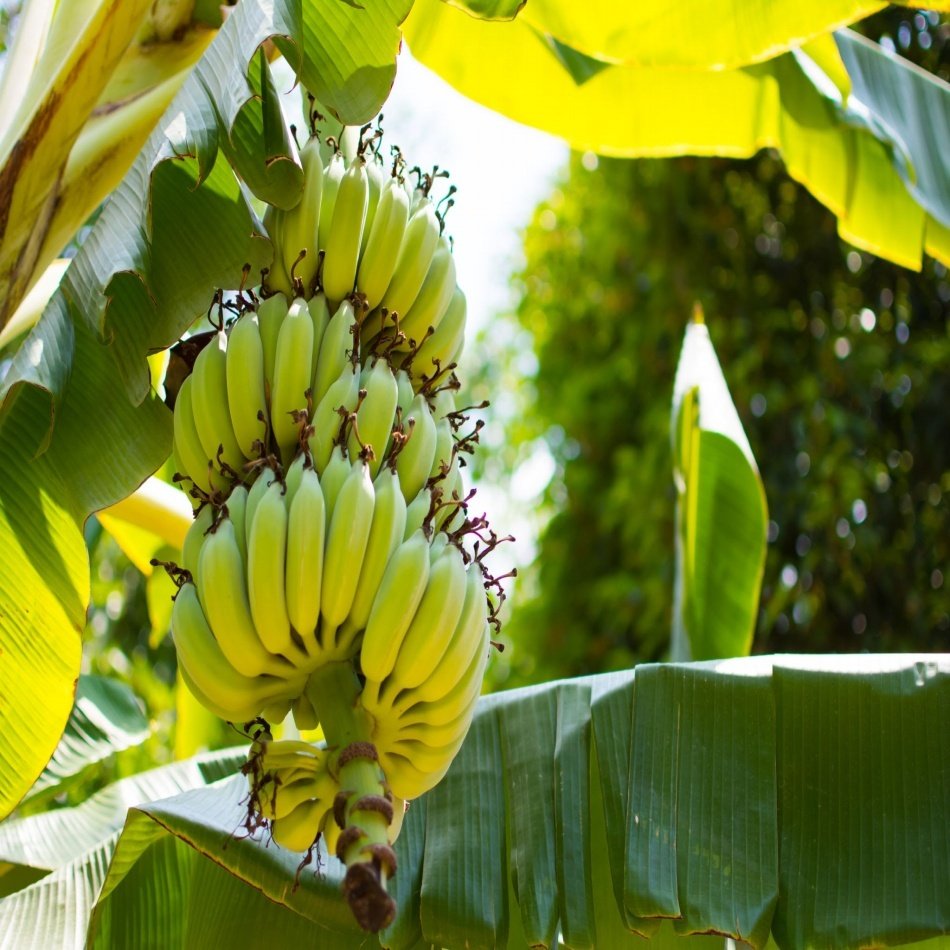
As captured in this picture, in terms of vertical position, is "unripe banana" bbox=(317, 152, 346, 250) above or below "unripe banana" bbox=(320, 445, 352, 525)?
above

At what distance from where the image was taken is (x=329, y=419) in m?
1.03

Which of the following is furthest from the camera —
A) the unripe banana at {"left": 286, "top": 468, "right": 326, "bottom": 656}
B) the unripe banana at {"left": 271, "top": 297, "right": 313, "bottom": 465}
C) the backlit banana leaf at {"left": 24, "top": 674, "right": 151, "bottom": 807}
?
the backlit banana leaf at {"left": 24, "top": 674, "right": 151, "bottom": 807}

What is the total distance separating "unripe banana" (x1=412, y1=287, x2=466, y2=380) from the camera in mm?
1191

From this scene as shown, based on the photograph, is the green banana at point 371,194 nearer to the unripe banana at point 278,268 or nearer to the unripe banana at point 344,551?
the unripe banana at point 278,268

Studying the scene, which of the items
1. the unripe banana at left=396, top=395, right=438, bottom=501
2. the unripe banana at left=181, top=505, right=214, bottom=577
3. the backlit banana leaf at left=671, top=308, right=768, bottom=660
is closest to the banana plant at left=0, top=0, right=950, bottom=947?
the unripe banana at left=181, top=505, right=214, bottom=577

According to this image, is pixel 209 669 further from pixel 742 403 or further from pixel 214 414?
pixel 742 403

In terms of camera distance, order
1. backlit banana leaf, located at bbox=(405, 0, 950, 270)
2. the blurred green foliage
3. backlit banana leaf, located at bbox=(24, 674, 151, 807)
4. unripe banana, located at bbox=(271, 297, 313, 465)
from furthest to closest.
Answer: the blurred green foliage, backlit banana leaf, located at bbox=(405, 0, 950, 270), backlit banana leaf, located at bbox=(24, 674, 151, 807), unripe banana, located at bbox=(271, 297, 313, 465)

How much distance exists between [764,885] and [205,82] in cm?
92

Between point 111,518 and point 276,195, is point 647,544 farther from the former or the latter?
point 276,195

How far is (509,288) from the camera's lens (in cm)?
547

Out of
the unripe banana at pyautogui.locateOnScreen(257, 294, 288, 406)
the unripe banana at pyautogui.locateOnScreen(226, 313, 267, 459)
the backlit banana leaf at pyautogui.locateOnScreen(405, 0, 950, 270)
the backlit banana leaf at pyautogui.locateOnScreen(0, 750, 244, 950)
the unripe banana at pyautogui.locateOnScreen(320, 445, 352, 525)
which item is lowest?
the backlit banana leaf at pyautogui.locateOnScreen(0, 750, 244, 950)

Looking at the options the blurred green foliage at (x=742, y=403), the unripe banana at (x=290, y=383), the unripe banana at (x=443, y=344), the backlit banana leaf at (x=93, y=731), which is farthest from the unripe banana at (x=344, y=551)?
the blurred green foliage at (x=742, y=403)

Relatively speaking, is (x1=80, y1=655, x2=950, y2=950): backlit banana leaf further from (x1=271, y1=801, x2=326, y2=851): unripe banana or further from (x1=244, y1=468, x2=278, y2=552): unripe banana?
(x1=244, y1=468, x2=278, y2=552): unripe banana

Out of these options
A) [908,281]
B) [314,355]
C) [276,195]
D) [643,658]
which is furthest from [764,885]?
[908,281]
